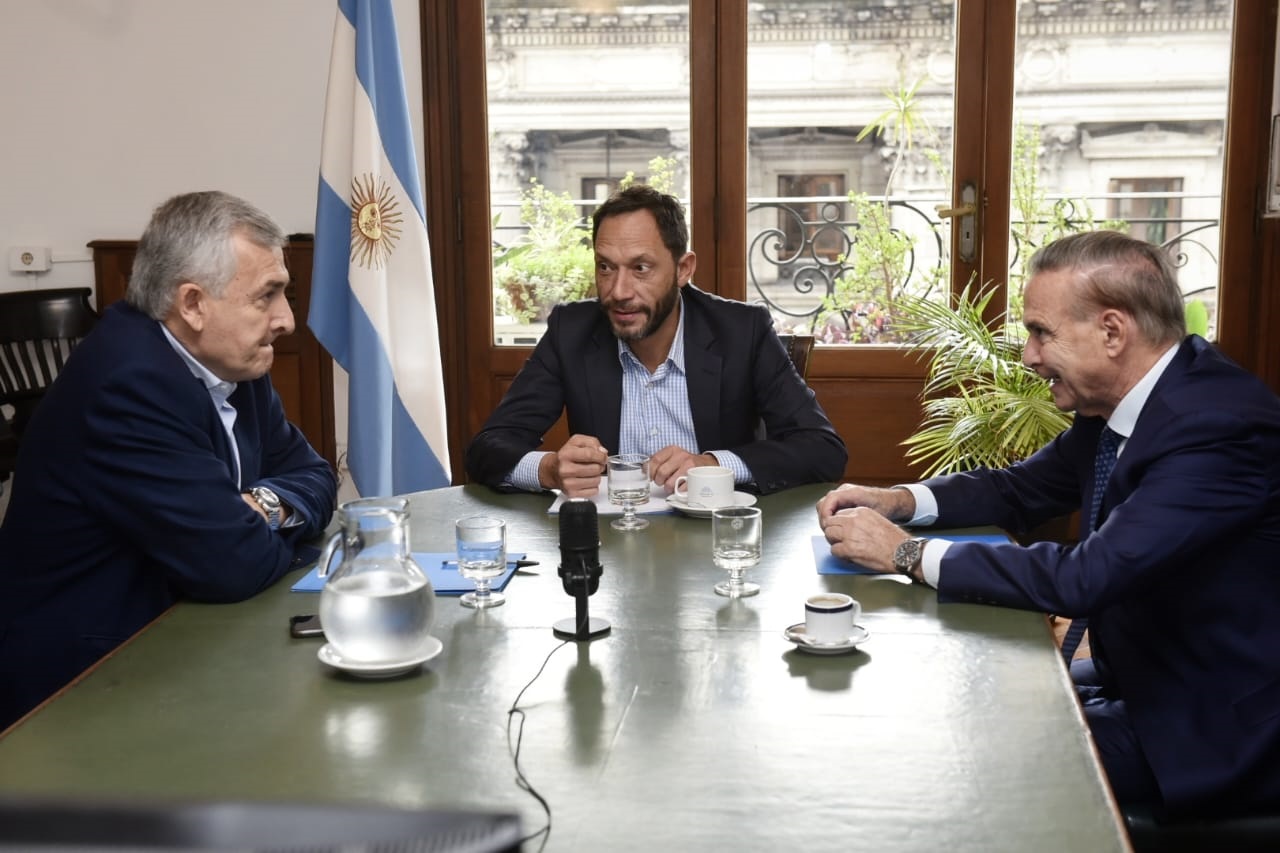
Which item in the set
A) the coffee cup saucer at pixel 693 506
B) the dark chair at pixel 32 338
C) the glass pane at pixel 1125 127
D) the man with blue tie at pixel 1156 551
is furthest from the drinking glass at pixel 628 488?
the dark chair at pixel 32 338

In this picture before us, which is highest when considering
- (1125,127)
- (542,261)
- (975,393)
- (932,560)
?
(1125,127)

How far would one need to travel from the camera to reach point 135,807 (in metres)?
0.54

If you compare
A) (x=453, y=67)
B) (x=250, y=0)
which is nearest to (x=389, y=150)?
(x=453, y=67)

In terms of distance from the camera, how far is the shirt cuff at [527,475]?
98.0 inches

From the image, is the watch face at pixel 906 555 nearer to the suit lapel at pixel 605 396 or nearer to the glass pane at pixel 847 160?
the suit lapel at pixel 605 396

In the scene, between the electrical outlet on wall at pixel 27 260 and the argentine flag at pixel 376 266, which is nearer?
the argentine flag at pixel 376 266

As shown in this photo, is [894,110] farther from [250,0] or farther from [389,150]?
[250,0]

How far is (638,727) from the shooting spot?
130 centimetres

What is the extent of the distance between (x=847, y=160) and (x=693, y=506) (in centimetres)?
258

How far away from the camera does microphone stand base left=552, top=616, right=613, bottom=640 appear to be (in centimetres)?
159

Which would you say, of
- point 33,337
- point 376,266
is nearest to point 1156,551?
point 376,266

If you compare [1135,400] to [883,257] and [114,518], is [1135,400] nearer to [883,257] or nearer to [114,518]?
[114,518]

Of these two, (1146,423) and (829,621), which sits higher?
(1146,423)

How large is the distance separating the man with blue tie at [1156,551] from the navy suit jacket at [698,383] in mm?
894
